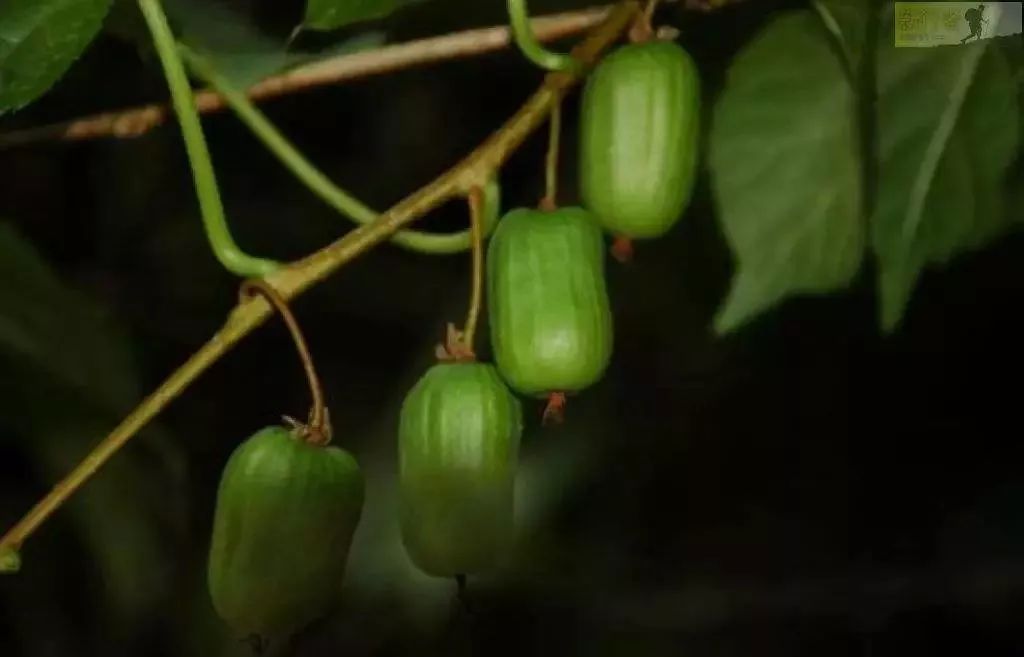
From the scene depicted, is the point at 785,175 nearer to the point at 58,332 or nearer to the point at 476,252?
the point at 476,252

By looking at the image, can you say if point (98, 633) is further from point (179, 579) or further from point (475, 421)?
point (475, 421)

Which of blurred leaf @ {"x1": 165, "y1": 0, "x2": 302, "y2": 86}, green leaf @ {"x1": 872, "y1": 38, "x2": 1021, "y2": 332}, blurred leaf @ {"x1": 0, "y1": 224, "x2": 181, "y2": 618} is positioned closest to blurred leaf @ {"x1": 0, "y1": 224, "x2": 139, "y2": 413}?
blurred leaf @ {"x1": 0, "y1": 224, "x2": 181, "y2": 618}

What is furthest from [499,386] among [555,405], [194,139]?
[194,139]

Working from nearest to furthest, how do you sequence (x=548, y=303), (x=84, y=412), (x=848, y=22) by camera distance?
1. (x=548, y=303)
2. (x=848, y=22)
3. (x=84, y=412)
